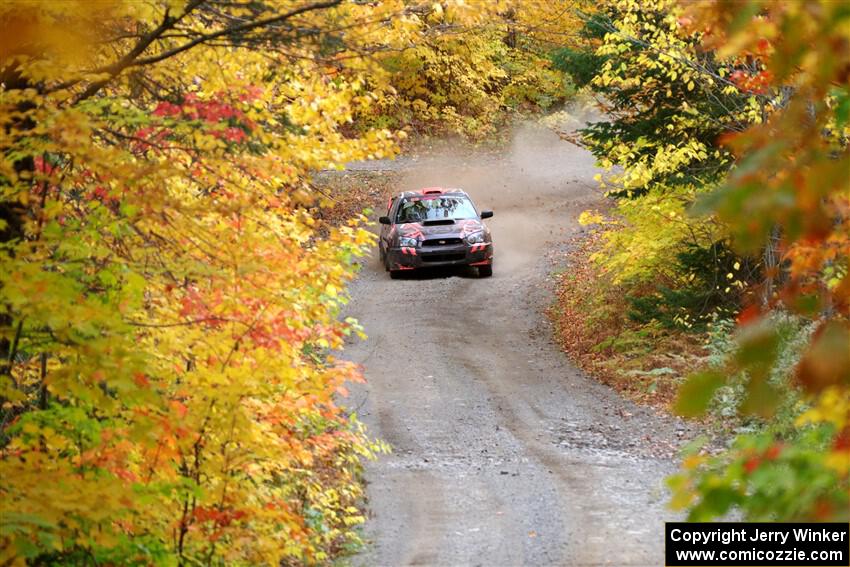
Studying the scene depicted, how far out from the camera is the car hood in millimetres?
21875

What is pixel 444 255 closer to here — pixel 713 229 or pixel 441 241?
pixel 441 241

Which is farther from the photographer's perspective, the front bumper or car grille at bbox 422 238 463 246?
the front bumper

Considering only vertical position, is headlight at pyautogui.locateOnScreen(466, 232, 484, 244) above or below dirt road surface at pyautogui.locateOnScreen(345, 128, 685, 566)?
above

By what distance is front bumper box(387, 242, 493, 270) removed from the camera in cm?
2205

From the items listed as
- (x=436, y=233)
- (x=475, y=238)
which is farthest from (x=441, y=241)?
(x=475, y=238)

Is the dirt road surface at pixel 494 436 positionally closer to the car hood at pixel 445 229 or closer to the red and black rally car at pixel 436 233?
the red and black rally car at pixel 436 233

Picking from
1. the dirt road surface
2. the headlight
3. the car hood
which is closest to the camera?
the dirt road surface

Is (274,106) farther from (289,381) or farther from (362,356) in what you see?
(362,356)

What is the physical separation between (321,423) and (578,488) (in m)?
3.23

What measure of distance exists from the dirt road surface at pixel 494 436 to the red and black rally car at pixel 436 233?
0.59m

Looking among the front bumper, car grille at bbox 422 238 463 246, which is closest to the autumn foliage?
the front bumper

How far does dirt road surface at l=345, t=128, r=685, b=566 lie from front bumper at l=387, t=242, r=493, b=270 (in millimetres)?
533

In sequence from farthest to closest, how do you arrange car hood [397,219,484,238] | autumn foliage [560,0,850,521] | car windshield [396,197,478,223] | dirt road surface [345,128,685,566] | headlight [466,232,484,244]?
car windshield [396,197,478,223]
headlight [466,232,484,244]
car hood [397,219,484,238]
dirt road surface [345,128,685,566]
autumn foliage [560,0,850,521]

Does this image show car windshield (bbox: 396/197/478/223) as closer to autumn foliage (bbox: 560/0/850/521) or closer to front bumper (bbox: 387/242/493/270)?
front bumper (bbox: 387/242/493/270)
